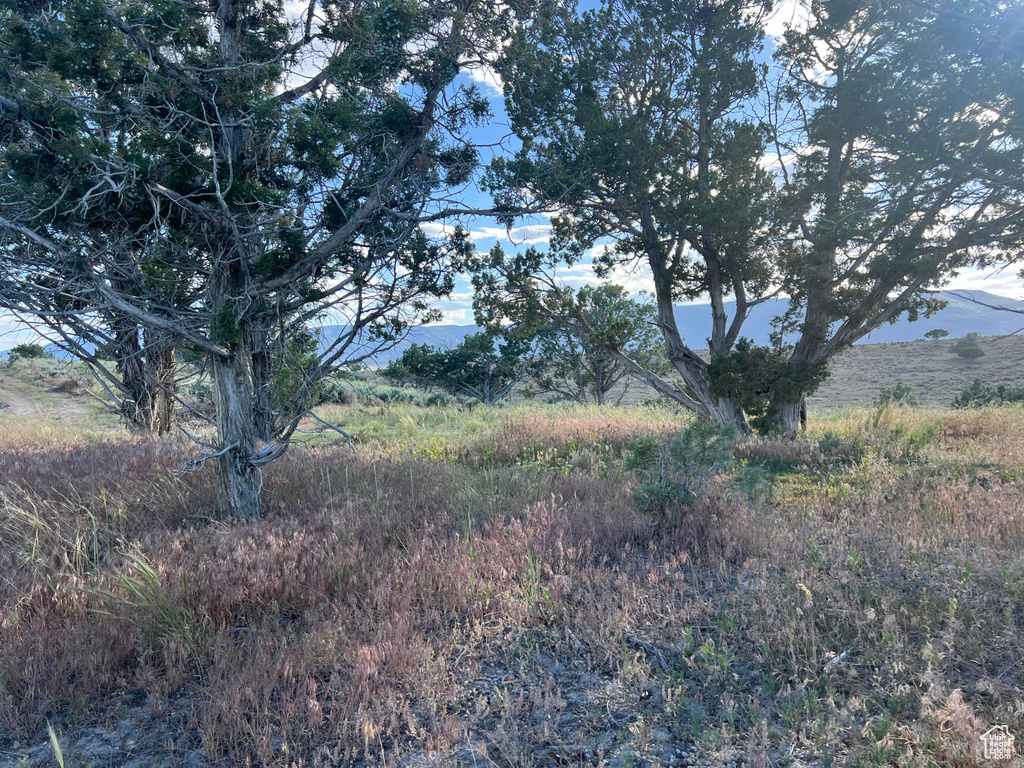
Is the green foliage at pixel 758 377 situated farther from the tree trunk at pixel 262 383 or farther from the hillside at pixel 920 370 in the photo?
the hillside at pixel 920 370

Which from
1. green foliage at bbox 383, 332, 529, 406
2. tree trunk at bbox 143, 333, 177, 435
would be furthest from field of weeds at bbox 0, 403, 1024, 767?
green foliage at bbox 383, 332, 529, 406

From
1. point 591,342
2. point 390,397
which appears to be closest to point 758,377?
point 591,342

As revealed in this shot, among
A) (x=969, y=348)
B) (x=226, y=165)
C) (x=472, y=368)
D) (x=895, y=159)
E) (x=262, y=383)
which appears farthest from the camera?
(x=969, y=348)

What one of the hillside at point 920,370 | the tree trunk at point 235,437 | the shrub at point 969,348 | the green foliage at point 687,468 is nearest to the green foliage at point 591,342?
the green foliage at point 687,468

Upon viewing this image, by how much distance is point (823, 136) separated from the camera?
9.86 meters

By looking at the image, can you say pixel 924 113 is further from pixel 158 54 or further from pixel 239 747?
pixel 239 747

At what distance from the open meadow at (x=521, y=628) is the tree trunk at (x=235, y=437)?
0.99 ft

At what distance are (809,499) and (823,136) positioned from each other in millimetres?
7215

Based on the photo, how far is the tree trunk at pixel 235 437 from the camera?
16.6 ft

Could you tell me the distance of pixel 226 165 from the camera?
4867 millimetres

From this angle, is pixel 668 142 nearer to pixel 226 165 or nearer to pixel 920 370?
pixel 226 165

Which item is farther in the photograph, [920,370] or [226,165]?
[920,370]

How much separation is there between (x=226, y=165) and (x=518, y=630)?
451 centimetres

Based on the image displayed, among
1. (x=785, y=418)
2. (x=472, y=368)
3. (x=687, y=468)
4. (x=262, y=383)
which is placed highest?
(x=472, y=368)
